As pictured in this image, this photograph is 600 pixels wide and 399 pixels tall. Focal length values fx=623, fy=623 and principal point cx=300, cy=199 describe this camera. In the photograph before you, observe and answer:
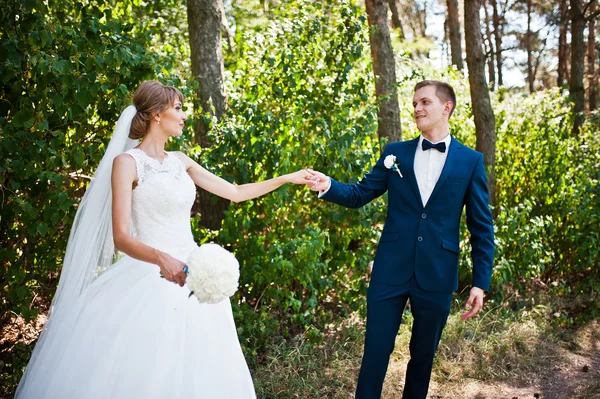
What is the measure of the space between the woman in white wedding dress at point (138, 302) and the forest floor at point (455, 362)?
4.73 ft

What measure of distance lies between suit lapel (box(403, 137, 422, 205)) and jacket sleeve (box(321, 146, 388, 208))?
18 centimetres

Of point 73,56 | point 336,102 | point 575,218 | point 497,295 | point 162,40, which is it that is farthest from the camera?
point 162,40

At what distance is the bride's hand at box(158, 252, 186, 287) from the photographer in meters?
2.86

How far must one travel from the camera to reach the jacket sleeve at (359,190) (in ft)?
12.6

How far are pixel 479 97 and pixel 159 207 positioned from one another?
509 cm

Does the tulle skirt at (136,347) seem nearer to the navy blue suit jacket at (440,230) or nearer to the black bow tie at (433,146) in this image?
the navy blue suit jacket at (440,230)

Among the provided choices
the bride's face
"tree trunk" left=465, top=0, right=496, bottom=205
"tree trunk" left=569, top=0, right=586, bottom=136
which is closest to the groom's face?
the bride's face

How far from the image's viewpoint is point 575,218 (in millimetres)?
7262

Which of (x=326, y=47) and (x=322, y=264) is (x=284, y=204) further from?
(x=326, y=47)

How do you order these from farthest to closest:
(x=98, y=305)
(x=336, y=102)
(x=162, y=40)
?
(x=162, y=40), (x=336, y=102), (x=98, y=305)

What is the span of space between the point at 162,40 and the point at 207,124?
5308mm

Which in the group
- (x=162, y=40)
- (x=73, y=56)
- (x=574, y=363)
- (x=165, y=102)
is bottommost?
(x=574, y=363)

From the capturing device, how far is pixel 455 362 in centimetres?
520

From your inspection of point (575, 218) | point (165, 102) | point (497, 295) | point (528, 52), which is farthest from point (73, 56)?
point (528, 52)
